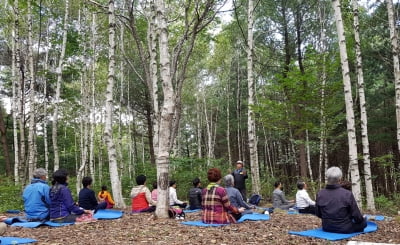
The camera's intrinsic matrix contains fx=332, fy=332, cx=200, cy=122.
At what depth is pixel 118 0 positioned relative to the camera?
15.2m

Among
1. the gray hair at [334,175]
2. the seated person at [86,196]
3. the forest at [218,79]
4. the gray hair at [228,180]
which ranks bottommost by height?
the seated person at [86,196]

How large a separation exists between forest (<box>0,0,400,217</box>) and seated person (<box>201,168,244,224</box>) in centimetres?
105

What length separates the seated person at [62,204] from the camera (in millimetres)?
6305

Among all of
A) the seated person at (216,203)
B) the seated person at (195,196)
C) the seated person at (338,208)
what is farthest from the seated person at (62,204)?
the seated person at (338,208)

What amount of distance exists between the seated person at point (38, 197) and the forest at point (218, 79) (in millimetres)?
2201

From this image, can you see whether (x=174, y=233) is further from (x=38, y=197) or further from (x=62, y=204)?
(x=38, y=197)

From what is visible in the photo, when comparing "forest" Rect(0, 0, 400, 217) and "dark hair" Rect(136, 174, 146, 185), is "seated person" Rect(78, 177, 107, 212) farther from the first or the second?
"forest" Rect(0, 0, 400, 217)

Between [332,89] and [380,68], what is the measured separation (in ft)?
21.7

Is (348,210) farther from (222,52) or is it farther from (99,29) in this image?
(222,52)

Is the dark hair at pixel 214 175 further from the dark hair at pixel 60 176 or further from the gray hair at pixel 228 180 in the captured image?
the dark hair at pixel 60 176

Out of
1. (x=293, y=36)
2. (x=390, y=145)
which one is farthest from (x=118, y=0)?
(x=390, y=145)

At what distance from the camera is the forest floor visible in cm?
464

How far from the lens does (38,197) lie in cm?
648

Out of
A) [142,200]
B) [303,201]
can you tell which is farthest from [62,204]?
[303,201]
